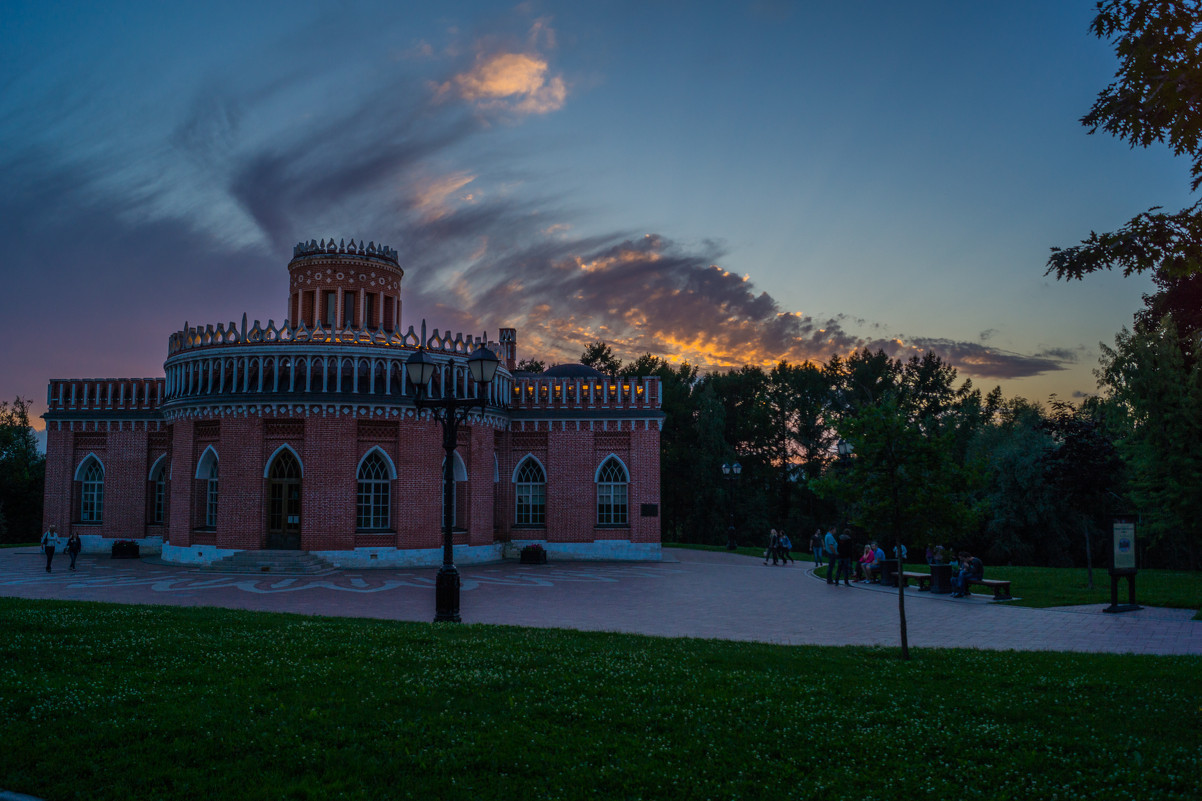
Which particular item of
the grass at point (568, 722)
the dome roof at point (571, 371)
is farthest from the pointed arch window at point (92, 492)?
the grass at point (568, 722)

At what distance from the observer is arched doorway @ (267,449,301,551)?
85.4 feet

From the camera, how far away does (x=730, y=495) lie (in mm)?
49750

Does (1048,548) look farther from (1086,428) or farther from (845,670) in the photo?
(845,670)

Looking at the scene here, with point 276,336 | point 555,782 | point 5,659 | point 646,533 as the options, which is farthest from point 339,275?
point 555,782

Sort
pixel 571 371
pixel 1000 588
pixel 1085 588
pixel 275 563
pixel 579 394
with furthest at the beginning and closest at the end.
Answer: pixel 571 371, pixel 579 394, pixel 275 563, pixel 1085 588, pixel 1000 588

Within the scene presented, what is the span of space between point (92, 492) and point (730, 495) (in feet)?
113

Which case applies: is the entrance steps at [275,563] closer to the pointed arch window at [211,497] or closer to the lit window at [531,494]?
the pointed arch window at [211,497]

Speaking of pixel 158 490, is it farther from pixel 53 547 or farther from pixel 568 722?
pixel 568 722

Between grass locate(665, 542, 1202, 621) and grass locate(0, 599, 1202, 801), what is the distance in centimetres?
840

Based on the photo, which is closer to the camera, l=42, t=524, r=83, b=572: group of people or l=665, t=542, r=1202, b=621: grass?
l=665, t=542, r=1202, b=621: grass

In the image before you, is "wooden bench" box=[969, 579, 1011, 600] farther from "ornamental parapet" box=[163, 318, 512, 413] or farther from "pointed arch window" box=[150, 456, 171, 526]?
"pointed arch window" box=[150, 456, 171, 526]

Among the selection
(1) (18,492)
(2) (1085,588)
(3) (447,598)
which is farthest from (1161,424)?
(1) (18,492)

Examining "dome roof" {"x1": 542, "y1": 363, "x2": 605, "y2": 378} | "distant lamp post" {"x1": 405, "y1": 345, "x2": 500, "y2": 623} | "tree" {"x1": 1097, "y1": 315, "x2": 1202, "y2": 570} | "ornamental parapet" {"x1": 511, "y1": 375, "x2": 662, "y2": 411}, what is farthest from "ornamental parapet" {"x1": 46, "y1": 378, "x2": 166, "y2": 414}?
"tree" {"x1": 1097, "y1": 315, "x2": 1202, "y2": 570}

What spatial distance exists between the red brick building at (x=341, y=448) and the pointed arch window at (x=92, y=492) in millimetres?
60
